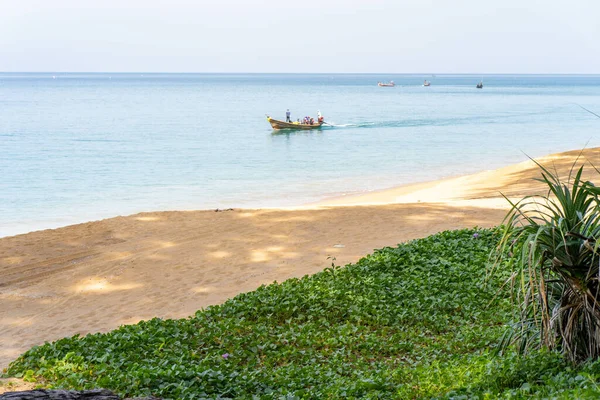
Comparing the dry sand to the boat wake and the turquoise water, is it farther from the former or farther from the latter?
Result: the boat wake

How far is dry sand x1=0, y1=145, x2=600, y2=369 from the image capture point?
10242 millimetres

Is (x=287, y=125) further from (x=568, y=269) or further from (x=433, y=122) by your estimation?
(x=568, y=269)

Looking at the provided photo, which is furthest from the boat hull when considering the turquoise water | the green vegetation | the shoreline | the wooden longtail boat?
the green vegetation

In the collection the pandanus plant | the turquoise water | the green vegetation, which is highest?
the pandanus plant

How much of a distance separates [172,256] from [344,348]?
648cm

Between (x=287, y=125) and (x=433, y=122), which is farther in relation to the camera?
(x=433, y=122)

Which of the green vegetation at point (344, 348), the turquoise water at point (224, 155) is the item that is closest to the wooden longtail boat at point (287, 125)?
the turquoise water at point (224, 155)

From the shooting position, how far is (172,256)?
510 inches

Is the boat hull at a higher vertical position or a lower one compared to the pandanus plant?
lower

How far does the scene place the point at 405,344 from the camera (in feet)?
23.5

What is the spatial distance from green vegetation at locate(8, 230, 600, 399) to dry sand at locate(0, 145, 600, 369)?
1.87 meters

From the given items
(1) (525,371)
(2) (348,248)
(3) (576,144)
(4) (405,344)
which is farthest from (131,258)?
(3) (576,144)

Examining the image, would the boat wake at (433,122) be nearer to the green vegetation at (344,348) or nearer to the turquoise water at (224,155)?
the turquoise water at (224,155)

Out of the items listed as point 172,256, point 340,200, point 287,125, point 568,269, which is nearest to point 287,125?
point 287,125
